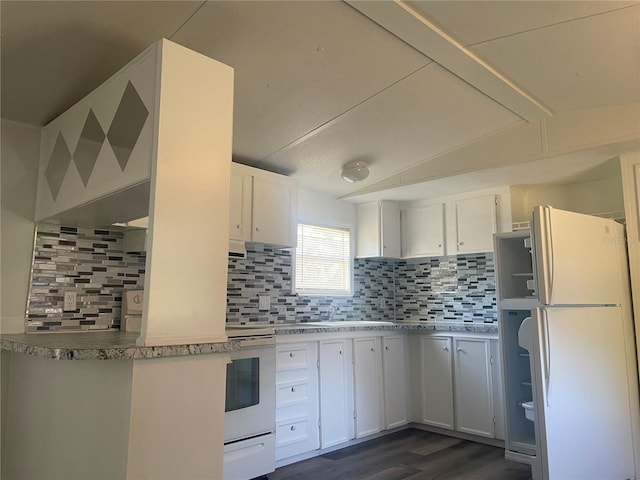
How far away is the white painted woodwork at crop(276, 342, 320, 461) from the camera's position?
131 inches

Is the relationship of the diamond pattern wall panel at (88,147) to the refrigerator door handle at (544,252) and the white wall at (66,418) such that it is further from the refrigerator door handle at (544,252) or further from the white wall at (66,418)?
the refrigerator door handle at (544,252)

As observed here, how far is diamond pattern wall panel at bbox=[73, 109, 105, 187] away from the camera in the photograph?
222 centimetres

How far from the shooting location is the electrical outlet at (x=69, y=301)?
2.74 meters

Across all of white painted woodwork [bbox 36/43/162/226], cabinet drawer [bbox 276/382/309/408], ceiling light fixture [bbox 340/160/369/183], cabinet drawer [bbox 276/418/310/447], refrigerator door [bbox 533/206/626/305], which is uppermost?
ceiling light fixture [bbox 340/160/369/183]

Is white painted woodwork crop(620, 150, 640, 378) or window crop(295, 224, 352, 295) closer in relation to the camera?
white painted woodwork crop(620, 150, 640, 378)

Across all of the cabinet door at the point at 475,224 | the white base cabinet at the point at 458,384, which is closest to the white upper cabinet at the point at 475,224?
the cabinet door at the point at 475,224

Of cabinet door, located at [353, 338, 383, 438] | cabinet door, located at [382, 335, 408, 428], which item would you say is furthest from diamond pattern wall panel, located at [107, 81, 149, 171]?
cabinet door, located at [382, 335, 408, 428]

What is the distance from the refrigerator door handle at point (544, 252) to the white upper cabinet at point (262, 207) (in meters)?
1.85

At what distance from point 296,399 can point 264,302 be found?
89cm

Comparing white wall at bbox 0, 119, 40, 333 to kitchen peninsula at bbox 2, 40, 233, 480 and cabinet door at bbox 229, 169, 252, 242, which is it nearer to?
kitchen peninsula at bbox 2, 40, 233, 480

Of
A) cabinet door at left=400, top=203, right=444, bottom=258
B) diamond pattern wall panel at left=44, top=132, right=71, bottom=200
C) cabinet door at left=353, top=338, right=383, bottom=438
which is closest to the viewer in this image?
diamond pattern wall panel at left=44, top=132, right=71, bottom=200

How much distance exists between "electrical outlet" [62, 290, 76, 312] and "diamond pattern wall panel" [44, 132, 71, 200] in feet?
1.96

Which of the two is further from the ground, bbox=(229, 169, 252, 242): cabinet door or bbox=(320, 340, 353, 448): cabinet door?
bbox=(229, 169, 252, 242): cabinet door

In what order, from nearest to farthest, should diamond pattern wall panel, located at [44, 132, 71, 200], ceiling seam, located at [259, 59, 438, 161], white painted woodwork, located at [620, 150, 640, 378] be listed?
1. diamond pattern wall panel, located at [44, 132, 71, 200]
2. ceiling seam, located at [259, 59, 438, 161]
3. white painted woodwork, located at [620, 150, 640, 378]
